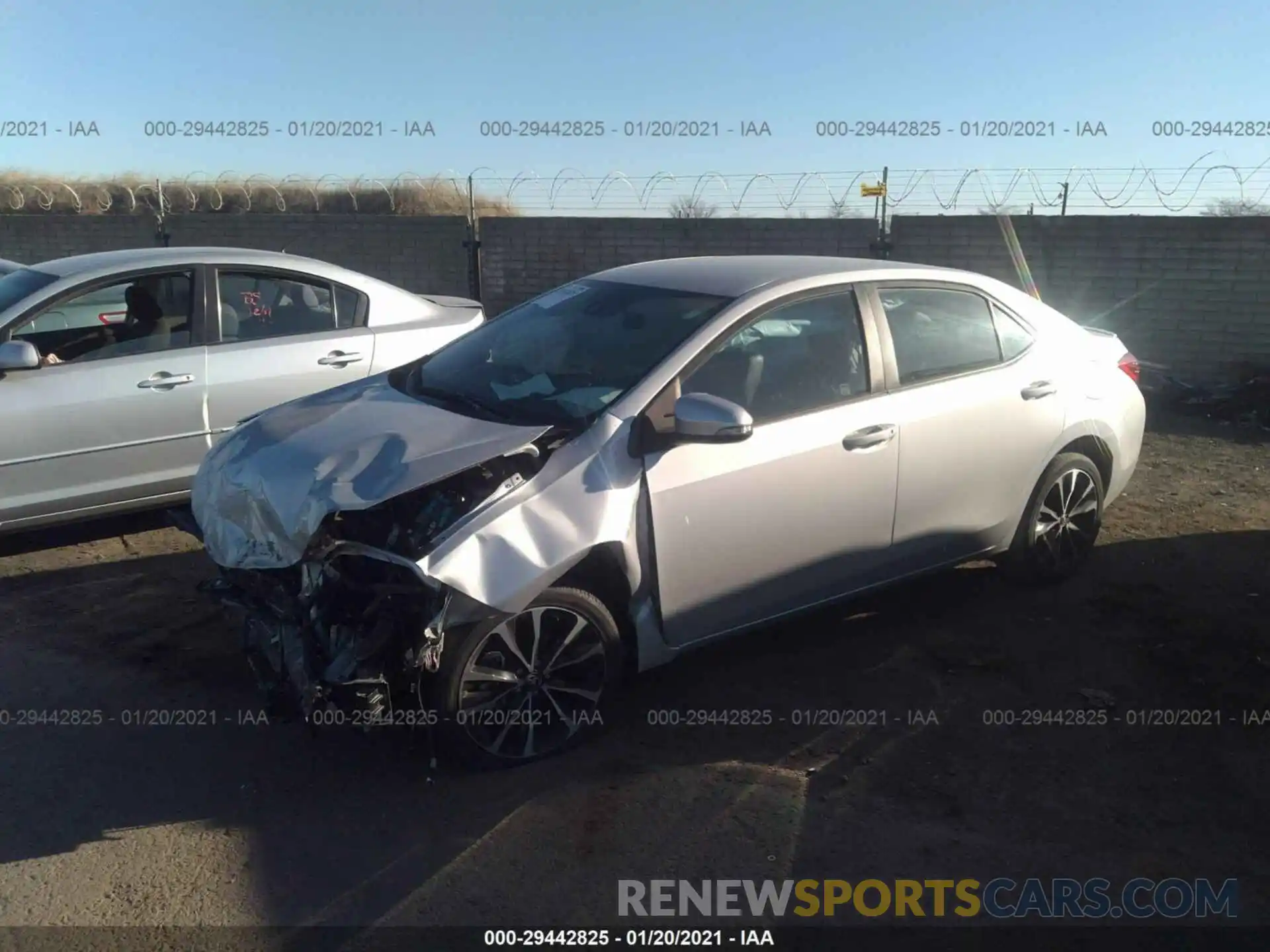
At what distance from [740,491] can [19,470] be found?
375cm

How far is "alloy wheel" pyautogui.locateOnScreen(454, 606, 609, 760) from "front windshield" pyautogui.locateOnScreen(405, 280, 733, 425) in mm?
748

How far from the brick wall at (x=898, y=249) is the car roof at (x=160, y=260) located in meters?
7.21

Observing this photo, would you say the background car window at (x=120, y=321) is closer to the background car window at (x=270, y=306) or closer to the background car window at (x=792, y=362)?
the background car window at (x=270, y=306)

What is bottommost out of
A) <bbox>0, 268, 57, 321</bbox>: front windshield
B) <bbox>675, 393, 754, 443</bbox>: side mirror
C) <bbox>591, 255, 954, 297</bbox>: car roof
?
<bbox>675, 393, 754, 443</bbox>: side mirror

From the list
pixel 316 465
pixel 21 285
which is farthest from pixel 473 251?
pixel 316 465

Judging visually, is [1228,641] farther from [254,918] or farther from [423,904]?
[254,918]

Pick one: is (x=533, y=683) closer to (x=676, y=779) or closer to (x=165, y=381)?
(x=676, y=779)

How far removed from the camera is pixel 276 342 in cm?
630

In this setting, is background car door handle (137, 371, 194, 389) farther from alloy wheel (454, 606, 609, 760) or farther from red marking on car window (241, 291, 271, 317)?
alloy wheel (454, 606, 609, 760)

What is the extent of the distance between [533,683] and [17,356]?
130 inches

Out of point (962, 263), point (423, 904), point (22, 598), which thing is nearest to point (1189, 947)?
point (423, 904)

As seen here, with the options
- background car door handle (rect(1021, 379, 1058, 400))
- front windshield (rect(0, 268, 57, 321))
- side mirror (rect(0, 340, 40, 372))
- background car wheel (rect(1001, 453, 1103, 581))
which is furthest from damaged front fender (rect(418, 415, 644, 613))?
front windshield (rect(0, 268, 57, 321))

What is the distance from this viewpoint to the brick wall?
11.0 m

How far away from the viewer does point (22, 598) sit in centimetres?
526
